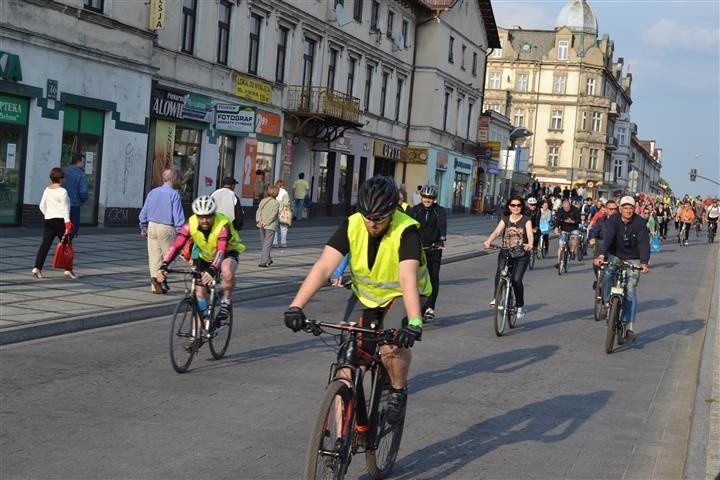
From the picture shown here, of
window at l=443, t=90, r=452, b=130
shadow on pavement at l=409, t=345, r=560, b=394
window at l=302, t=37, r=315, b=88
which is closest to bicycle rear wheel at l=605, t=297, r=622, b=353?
shadow on pavement at l=409, t=345, r=560, b=394

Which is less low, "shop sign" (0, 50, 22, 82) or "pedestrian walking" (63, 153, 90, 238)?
"shop sign" (0, 50, 22, 82)

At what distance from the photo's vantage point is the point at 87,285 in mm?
13945

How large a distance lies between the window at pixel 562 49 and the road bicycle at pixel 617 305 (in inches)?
3728

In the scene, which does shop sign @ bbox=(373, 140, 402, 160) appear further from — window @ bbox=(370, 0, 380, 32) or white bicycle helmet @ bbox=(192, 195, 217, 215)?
white bicycle helmet @ bbox=(192, 195, 217, 215)

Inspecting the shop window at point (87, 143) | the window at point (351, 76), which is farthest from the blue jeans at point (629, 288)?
the window at point (351, 76)

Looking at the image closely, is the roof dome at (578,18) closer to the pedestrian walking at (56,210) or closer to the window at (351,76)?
the window at (351,76)

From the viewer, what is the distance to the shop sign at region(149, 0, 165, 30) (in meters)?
24.5

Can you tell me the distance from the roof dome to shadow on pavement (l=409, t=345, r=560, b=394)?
99053 mm

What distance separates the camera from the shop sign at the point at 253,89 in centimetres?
3077

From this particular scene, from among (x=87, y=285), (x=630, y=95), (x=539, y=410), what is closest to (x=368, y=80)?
(x=87, y=285)

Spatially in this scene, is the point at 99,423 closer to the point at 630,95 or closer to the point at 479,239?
the point at 479,239

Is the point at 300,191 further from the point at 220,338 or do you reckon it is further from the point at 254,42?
the point at 220,338

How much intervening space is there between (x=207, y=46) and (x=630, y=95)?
117347mm

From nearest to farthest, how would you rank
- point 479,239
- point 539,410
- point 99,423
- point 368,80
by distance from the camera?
point 99,423
point 539,410
point 479,239
point 368,80
